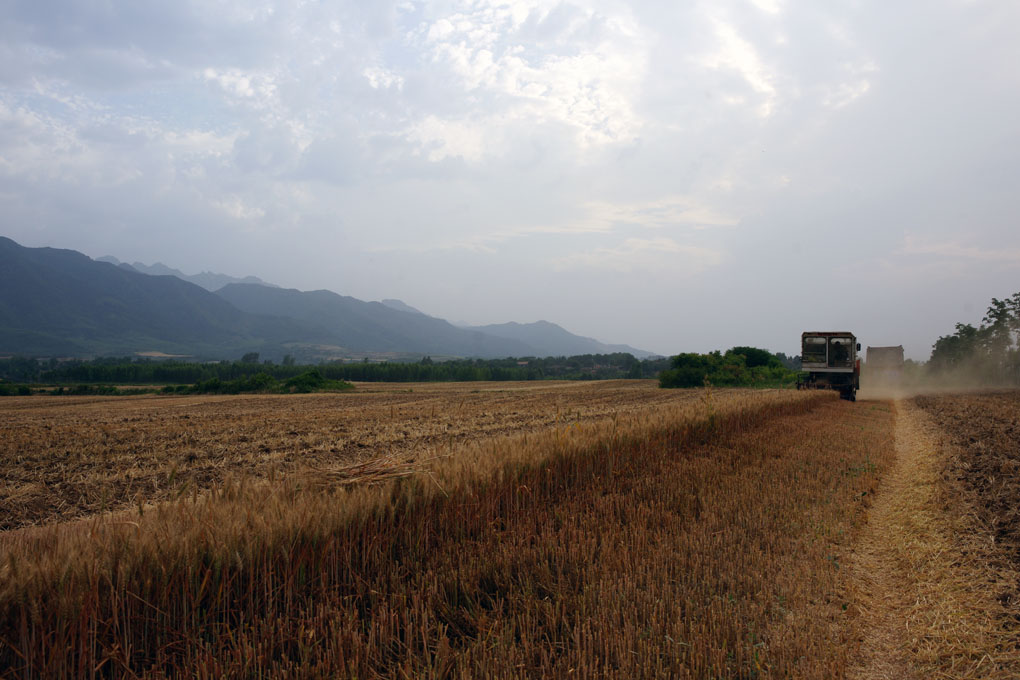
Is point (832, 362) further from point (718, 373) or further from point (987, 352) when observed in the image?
point (987, 352)

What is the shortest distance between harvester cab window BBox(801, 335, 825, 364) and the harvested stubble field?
85.9 ft

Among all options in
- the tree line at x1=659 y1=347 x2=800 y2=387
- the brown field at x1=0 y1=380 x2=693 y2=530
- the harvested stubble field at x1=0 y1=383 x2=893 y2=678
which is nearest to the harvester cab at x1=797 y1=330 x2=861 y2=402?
the tree line at x1=659 y1=347 x2=800 y2=387

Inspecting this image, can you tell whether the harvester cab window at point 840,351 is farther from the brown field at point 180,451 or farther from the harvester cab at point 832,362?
the brown field at point 180,451

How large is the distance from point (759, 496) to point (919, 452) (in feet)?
24.4

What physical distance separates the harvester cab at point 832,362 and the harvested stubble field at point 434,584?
25.5 m

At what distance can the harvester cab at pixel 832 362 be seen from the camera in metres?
27.4

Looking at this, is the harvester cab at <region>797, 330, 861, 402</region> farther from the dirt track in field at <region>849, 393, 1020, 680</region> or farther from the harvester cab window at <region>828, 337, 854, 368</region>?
the dirt track in field at <region>849, 393, 1020, 680</region>

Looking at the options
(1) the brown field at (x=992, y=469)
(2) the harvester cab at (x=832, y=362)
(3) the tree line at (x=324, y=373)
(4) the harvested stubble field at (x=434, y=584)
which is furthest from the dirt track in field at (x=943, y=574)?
(3) the tree line at (x=324, y=373)

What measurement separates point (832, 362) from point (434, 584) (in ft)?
100

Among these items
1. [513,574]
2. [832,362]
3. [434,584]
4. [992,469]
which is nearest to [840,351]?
[832,362]

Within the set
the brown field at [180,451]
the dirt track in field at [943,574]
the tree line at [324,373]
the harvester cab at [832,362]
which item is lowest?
the tree line at [324,373]

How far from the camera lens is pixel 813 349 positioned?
94.4ft

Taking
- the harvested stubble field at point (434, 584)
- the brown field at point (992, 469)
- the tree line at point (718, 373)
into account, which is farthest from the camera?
the tree line at point (718, 373)

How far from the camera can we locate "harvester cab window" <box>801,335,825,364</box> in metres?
28.5
